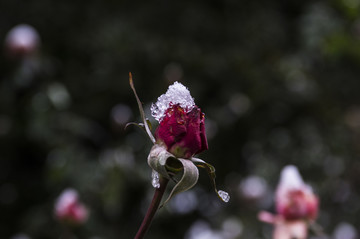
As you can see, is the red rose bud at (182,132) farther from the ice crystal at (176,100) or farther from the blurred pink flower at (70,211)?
the blurred pink flower at (70,211)

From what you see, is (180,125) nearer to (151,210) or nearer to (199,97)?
(151,210)

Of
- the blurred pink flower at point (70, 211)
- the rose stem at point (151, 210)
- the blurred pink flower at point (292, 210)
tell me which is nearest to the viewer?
the rose stem at point (151, 210)

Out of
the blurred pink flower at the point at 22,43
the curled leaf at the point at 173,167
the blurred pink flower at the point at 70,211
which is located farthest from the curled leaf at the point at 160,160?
the blurred pink flower at the point at 22,43

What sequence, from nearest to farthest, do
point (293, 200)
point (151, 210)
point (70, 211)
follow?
1. point (151, 210)
2. point (293, 200)
3. point (70, 211)

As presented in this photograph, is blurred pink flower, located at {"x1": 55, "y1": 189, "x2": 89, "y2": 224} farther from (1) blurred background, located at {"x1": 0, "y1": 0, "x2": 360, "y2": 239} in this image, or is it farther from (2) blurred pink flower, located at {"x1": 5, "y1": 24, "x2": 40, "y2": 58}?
(2) blurred pink flower, located at {"x1": 5, "y1": 24, "x2": 40, "y2": 58}

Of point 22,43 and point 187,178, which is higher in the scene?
point 22,43

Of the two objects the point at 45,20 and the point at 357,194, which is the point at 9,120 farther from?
the point at 357,194

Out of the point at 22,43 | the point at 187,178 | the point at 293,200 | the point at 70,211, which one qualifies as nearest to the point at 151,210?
the point at 187,178

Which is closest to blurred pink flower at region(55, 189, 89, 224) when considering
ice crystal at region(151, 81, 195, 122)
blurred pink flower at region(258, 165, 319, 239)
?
blurred pink flower at region(258, 165, 319, 239)
